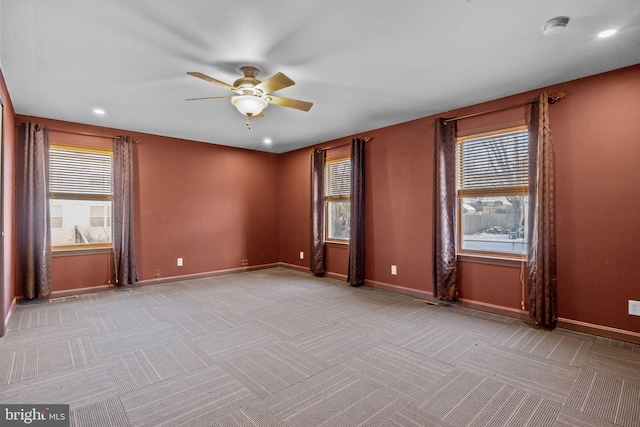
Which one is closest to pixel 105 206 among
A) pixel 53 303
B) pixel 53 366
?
pixel 53 303

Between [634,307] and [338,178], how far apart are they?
4.10m

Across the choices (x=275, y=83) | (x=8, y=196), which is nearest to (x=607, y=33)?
(x=275, y=83)

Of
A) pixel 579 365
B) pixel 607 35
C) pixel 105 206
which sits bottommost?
pixel 579 365

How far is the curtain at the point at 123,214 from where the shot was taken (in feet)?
15.8

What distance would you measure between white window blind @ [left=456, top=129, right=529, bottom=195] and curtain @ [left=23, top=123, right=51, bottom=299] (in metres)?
5.42

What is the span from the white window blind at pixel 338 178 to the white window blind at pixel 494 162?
1996 mm

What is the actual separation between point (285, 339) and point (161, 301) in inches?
86.4

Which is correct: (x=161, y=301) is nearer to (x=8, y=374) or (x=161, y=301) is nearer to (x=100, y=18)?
(x=8, y=374)

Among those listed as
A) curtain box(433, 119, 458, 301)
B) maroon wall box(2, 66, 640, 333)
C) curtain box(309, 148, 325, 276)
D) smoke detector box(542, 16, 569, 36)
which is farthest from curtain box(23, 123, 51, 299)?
smoke detector box(542, 16, 569, 36)

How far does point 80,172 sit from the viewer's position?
465 centimetres

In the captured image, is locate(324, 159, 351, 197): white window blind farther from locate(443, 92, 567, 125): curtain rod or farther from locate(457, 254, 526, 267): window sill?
locate(457, 254, 526, 267): window sill

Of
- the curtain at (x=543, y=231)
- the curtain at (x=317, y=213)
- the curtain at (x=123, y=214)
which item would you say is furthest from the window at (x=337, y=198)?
the curtain at (x=123, y=214)

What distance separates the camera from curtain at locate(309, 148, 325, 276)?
19.3ft

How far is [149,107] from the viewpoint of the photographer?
398cm
